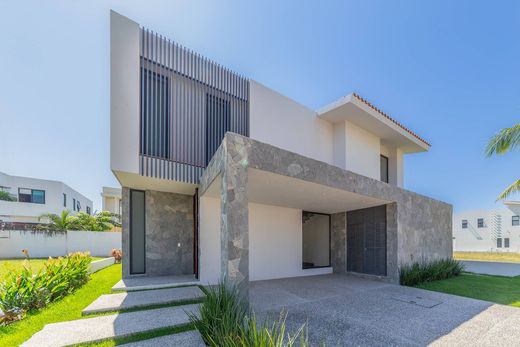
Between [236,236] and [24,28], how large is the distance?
8.97 meters

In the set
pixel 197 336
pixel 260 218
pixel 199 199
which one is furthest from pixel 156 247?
pixel 197 336

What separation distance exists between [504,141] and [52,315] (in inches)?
697

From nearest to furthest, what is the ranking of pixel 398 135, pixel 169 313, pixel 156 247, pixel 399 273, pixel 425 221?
1. pixel 169 313
2. pixel 399 273
3. pixel 156 247
4. pixel 425 221
5. pixel 398 135

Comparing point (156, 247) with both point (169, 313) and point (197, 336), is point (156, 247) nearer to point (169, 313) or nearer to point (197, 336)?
point (169, 313)

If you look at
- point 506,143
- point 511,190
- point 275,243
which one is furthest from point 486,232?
point 275,243

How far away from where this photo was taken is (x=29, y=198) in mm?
28406

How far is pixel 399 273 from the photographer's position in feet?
29.6

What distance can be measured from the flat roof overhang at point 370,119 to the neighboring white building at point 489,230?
23882mm

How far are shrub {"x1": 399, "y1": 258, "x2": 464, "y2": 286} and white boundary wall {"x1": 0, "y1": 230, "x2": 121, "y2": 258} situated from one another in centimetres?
2181

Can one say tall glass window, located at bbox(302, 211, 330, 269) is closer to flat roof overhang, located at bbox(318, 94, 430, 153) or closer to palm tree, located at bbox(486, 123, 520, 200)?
flat roof overhang, located at bbox(318, 94, 430, 153)

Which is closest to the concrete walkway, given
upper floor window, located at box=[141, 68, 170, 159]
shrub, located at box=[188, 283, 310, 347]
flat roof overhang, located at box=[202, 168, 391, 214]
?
flat roof overhang, located at box=[202, 168, 391, 214]

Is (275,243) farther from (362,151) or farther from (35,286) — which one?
(35,286)

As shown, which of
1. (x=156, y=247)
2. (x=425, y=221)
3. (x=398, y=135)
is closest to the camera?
(x=156, y=247)

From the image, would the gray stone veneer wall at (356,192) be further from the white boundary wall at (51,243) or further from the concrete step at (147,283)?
the white boundary wall at (51,243)
